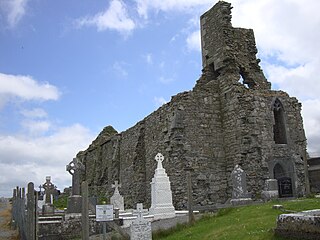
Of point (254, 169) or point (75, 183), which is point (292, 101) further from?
point (75, 183)

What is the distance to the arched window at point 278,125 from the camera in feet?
60.9

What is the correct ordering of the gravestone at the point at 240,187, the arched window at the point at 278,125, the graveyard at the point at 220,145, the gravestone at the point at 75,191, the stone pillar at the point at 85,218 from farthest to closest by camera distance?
1. the arched window at the point at 278,125
2. the graveyard at the point at 220,145
3. the gravestone at the point at 240,187
4. the gravestone at the point at 75,191
5. the stone pillar at the point at 85,218

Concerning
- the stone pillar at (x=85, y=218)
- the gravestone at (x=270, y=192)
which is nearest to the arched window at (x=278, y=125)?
the gravestone at (x=270, y=192)

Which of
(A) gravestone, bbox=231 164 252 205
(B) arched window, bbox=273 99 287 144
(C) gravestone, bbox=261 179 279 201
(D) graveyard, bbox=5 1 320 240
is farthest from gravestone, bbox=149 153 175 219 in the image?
(B) arched window, bbox=273 99 287 144

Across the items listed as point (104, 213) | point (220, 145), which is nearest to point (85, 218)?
point (104, 213)

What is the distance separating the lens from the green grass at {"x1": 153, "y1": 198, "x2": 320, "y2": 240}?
7.67m

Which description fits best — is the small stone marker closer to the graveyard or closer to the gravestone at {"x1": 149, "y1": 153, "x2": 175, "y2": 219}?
the graveyard

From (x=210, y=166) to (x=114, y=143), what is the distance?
12416mm

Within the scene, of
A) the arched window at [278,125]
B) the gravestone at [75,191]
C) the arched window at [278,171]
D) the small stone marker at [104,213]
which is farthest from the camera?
the arched window at [278,125]

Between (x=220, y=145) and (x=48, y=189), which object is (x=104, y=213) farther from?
(x=48, y=189)

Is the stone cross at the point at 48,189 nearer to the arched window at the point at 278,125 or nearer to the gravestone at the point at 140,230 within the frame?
the arched window at the point at 278,125

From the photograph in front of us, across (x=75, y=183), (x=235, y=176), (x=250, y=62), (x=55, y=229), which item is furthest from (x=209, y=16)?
(x=55, y=229)

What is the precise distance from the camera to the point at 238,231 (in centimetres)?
818

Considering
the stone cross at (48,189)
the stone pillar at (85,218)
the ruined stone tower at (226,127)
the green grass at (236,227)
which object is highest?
the ruined stone tower at (226,127)
